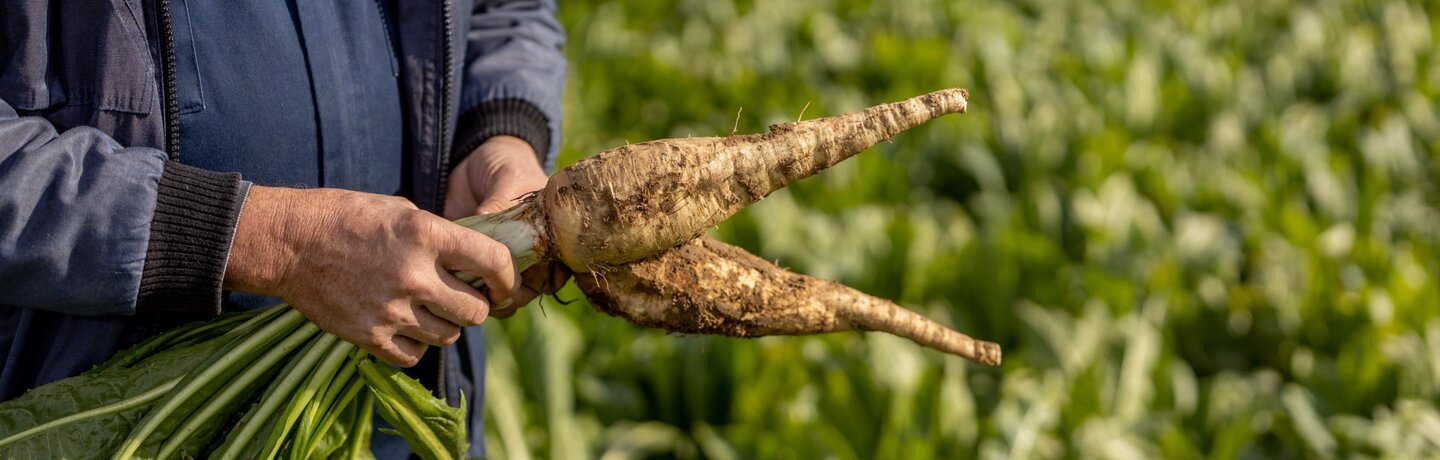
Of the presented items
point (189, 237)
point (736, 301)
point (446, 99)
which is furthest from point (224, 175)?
point (736, 301)

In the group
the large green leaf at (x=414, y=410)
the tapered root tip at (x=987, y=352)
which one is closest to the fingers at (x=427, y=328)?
the large green leaf at (x=414, y=410)

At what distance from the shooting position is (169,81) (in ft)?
5.07

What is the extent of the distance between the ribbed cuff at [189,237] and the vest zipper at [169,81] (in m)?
0.12

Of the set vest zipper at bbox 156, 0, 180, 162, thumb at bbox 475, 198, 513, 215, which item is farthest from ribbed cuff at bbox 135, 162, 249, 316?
thumb at bbox 475, 198, 513, 215

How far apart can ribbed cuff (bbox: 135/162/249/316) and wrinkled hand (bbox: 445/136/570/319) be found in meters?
0.45

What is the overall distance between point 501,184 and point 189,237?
56 cm

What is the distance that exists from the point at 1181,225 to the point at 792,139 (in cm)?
274

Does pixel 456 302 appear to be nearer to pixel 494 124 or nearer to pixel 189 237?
pixel 189 237

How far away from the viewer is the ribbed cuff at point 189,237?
1.44 m

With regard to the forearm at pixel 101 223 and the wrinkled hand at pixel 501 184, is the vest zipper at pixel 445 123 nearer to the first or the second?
the wrinkled hand at pixel 501 184

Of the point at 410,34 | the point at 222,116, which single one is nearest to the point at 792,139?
the point at 410,34

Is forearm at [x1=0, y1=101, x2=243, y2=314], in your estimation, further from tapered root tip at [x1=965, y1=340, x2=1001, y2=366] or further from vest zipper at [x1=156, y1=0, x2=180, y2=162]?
tapered root tip at [x1=965, y1=340, x2=1001, y2=366]

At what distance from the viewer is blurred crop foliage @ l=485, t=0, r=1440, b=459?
3.04 m

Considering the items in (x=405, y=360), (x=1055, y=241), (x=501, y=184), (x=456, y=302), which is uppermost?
(x=1055, y=241)
